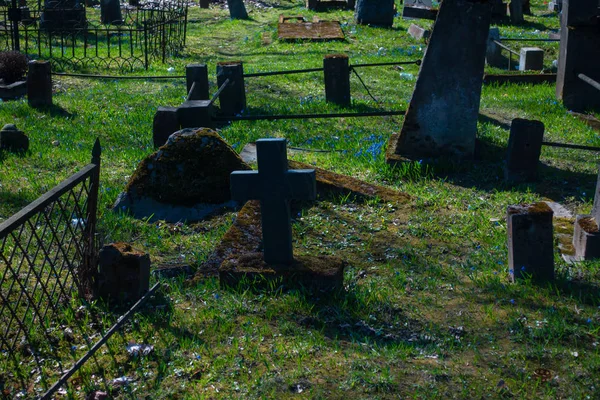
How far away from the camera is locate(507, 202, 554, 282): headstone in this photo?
194 inches

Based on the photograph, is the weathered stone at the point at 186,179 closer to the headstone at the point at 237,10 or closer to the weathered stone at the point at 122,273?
the weathered stone at the point at 122,273

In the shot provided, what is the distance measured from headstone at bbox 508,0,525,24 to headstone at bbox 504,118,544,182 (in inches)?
567

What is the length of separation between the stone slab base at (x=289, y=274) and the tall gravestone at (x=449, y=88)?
3.14 metres

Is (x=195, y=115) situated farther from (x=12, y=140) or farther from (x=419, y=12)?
(x=419, y=12)

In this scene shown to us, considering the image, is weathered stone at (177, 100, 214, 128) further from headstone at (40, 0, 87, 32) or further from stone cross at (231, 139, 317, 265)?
headstone at (40, 0, 87, 32)

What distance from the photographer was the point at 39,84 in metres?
11.0

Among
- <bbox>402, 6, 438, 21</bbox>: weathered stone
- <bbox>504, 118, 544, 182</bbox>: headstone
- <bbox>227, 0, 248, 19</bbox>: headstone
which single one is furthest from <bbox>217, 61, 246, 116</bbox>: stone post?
<bbox>227, 0, 248, 19</bbox>: headstone

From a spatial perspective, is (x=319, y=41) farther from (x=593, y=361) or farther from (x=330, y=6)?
(x=593, y=361)

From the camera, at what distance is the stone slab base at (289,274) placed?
4.80 m

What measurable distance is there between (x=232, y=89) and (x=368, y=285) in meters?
6.00

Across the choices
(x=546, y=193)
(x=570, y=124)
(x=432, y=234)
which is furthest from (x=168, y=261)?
(x=570, y=124)

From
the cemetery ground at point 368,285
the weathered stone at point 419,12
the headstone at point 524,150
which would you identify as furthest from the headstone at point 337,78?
the headstone at point 524,150

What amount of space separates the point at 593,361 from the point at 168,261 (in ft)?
10.2

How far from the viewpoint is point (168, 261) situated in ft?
18.8
